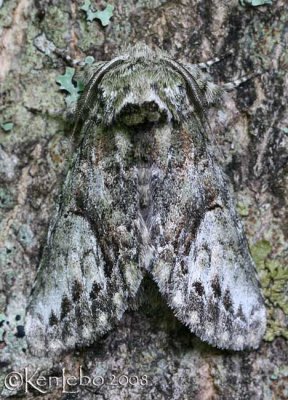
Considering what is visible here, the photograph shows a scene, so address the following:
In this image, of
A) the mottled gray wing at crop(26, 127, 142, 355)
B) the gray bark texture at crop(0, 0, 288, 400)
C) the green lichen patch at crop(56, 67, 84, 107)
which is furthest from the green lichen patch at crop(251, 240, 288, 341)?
the green lichen patch at crop(56, 67, 84, 107)

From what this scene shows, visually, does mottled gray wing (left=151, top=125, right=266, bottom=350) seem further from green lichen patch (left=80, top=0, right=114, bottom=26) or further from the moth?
green lichen patch (left=80, top=0, right=114, bottom=26)

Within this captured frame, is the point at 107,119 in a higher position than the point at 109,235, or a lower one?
higher

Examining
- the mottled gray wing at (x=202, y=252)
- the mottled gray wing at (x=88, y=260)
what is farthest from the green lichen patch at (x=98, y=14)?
the mottled gray wing at (x=202, y=252)

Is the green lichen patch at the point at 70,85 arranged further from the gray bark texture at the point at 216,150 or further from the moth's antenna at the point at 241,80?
the moth's antenna at the point at 241,80

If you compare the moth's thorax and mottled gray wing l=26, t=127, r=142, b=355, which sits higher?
the moth's thorax

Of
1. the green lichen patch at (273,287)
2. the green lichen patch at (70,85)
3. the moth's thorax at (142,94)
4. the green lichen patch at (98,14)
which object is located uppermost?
the green lichen patch at (98,14)

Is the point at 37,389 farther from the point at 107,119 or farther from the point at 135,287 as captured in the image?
the point at 107,119

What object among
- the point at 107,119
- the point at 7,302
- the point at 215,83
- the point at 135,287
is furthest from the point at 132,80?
the point at 7,302
